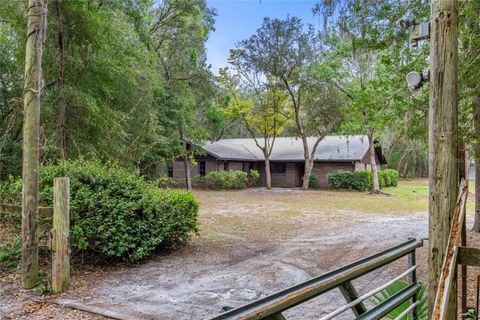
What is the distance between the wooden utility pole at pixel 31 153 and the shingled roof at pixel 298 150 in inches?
760

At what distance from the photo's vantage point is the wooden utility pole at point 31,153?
4992mm

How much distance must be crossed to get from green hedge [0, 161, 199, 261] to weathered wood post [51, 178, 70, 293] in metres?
0.82

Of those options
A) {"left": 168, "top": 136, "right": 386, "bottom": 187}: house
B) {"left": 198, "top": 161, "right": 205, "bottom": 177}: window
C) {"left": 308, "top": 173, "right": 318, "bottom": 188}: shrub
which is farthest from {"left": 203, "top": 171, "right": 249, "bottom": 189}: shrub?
{"left": 308, "top": 173, "right": 318, "bottom": 188}: shrub

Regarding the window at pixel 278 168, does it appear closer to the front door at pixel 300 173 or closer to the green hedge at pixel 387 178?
the front door at pixel 300 173

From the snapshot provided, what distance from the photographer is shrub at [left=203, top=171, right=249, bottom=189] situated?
23.8 m

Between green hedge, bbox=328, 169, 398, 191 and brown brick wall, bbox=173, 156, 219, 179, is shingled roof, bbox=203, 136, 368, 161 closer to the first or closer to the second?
brown brick wall, bbox=173, 156, 219, 179

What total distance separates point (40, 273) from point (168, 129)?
1333cm

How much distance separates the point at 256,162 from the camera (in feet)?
95.1

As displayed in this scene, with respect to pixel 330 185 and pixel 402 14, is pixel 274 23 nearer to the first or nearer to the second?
pixel 330 185

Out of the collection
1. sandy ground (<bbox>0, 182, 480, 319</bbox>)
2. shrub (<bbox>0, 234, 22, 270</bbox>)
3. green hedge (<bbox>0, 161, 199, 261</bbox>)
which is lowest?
sandy ground (<bbox>0, 182, 480, 319</bbox>)

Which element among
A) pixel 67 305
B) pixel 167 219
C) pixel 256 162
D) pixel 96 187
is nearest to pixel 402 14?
pixel 167 219

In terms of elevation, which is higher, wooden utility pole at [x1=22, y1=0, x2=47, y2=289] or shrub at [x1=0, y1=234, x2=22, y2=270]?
wooden utility pole at [x1=22, y1=0, x2=47, y2=289]

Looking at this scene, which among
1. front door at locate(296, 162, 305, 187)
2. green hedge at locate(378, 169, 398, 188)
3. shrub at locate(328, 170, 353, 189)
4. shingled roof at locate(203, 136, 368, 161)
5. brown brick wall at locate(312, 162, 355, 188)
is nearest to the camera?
shrub at locate(328, 170, 353, 189)

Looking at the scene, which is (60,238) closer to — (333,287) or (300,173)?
(333,287)
